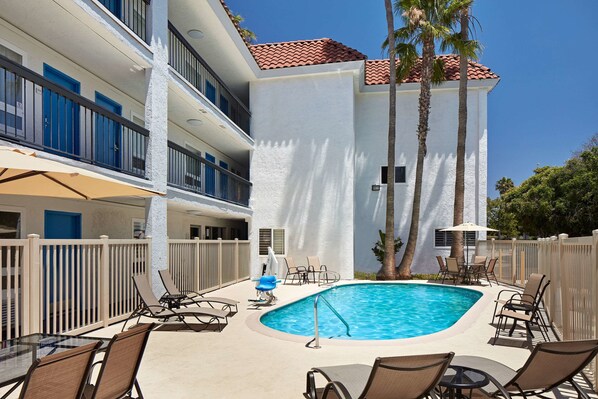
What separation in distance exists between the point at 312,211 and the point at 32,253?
45.1 feet

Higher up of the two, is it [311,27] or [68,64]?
[311,27]

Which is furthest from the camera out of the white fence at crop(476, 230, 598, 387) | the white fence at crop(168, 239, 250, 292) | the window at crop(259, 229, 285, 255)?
the window at crop(259, 229, 285, 255)

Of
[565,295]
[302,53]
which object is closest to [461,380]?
[565,295]

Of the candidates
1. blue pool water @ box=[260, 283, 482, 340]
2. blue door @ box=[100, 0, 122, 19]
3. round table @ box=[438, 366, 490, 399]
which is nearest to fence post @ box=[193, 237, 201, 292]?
blue pool water @ box=[260, 283, 482, 340]

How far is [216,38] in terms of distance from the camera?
50.8 feet

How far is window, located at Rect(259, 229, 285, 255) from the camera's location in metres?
19.4

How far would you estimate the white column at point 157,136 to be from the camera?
1056 cm

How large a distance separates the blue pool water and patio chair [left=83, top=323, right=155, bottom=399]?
587 centimetres

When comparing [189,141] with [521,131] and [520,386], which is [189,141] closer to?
[520,386]

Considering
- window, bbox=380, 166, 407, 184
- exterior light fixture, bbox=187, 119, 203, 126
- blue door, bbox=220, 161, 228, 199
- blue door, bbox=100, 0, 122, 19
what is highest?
blue door, bbox=100, 0, 122, 19

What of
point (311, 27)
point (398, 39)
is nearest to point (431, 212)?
point (398, 39)

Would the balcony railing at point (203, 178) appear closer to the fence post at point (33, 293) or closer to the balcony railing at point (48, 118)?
the balcony railing at point (48, 118)

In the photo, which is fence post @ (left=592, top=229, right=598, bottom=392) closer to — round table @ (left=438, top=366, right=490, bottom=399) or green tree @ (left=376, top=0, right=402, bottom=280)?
round table @ (left=438, top=366, right=490, bottom=399)

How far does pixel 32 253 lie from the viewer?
6.37 metres
